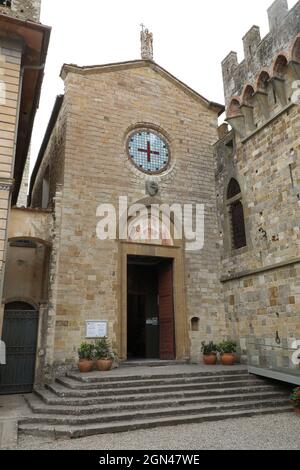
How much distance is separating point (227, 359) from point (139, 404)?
14.2 feet

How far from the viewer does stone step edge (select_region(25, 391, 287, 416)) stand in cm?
711

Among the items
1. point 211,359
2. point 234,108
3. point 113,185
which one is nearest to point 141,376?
point 211,359

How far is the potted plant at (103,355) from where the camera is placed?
9781mm

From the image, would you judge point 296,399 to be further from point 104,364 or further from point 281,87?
point 281,87

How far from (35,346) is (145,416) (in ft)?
15.2

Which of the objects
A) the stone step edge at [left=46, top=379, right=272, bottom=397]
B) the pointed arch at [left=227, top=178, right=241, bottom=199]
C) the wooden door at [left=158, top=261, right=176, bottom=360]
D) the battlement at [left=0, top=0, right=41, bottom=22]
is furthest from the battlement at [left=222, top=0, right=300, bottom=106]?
the stone step edge at [left=46, top=379, right=272, bottom=397]

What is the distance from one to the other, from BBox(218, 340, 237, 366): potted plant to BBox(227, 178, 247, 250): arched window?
315 centimetres

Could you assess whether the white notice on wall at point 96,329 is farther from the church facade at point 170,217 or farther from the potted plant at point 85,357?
the potted plant at point 85,357

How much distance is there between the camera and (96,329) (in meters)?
10.7

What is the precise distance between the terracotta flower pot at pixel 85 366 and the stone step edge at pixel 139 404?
4.34ft

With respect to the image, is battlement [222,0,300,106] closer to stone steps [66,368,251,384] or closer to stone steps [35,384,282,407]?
stone steps [66,368,251,384]
